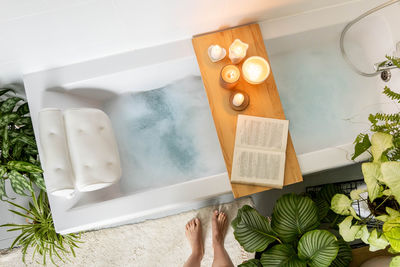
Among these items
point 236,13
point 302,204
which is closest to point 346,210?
point 302,204

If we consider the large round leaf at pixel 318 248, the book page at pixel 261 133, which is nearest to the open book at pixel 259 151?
the book page at pixel 261 133

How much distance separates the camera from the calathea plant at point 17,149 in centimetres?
149

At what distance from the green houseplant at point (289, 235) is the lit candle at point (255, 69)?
65cm

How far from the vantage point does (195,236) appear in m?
2.03

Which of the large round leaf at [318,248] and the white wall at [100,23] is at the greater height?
the white wall at [100,23]

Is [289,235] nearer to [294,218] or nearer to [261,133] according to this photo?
[294,218]

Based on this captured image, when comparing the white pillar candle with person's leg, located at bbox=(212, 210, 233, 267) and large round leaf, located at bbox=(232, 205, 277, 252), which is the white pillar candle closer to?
large round leaf, located at bbox=(232, 205, 277, 252)

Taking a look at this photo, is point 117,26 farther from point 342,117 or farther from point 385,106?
point 385,106

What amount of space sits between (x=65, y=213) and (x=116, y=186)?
33cm

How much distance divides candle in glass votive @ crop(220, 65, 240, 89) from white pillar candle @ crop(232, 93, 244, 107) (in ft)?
0.24

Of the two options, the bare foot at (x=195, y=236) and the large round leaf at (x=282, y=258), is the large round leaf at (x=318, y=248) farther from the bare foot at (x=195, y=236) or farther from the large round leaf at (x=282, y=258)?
the bare foot at (x=195, y=236)

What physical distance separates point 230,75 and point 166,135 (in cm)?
66

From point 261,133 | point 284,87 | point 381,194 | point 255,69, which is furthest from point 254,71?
point 381,194

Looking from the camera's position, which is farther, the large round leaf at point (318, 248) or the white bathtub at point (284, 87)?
the white bathtub at point (284, 87)
